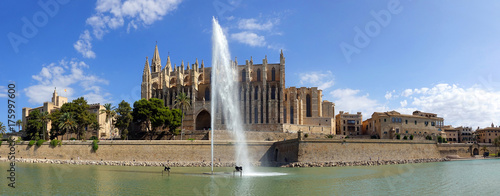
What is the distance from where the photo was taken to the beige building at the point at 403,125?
6950 cm

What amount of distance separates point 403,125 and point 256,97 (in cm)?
2640

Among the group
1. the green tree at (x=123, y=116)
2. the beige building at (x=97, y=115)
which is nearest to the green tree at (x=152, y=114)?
the green tree at (x=123, y=116)

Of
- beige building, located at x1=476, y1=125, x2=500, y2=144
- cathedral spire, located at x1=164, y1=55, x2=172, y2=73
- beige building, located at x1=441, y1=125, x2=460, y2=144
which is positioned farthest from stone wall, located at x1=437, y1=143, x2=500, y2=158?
cathedral spire, located at x1=164, y1=55, x2=172, y2=73

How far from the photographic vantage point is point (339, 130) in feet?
273

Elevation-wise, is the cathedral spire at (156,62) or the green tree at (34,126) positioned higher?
the cathedral spire at (156,62)

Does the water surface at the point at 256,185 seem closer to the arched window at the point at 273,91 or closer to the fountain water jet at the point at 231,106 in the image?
the fountain water jet at the point at 231,106

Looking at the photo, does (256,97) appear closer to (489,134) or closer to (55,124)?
(55,124)

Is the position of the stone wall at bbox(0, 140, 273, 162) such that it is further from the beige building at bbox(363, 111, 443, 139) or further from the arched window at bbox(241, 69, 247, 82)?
the arched window at bbox(241, 69, 247, 82)

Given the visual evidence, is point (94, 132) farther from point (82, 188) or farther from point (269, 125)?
point (82, 188)

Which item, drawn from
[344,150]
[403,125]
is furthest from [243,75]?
[344,150]

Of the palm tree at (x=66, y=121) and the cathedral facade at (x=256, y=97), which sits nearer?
the palm tree at (x=66, y=121)

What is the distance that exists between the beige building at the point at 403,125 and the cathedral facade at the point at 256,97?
878 cm

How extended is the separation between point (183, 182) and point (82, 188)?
263 inches

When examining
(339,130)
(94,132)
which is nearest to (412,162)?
(339,130)
